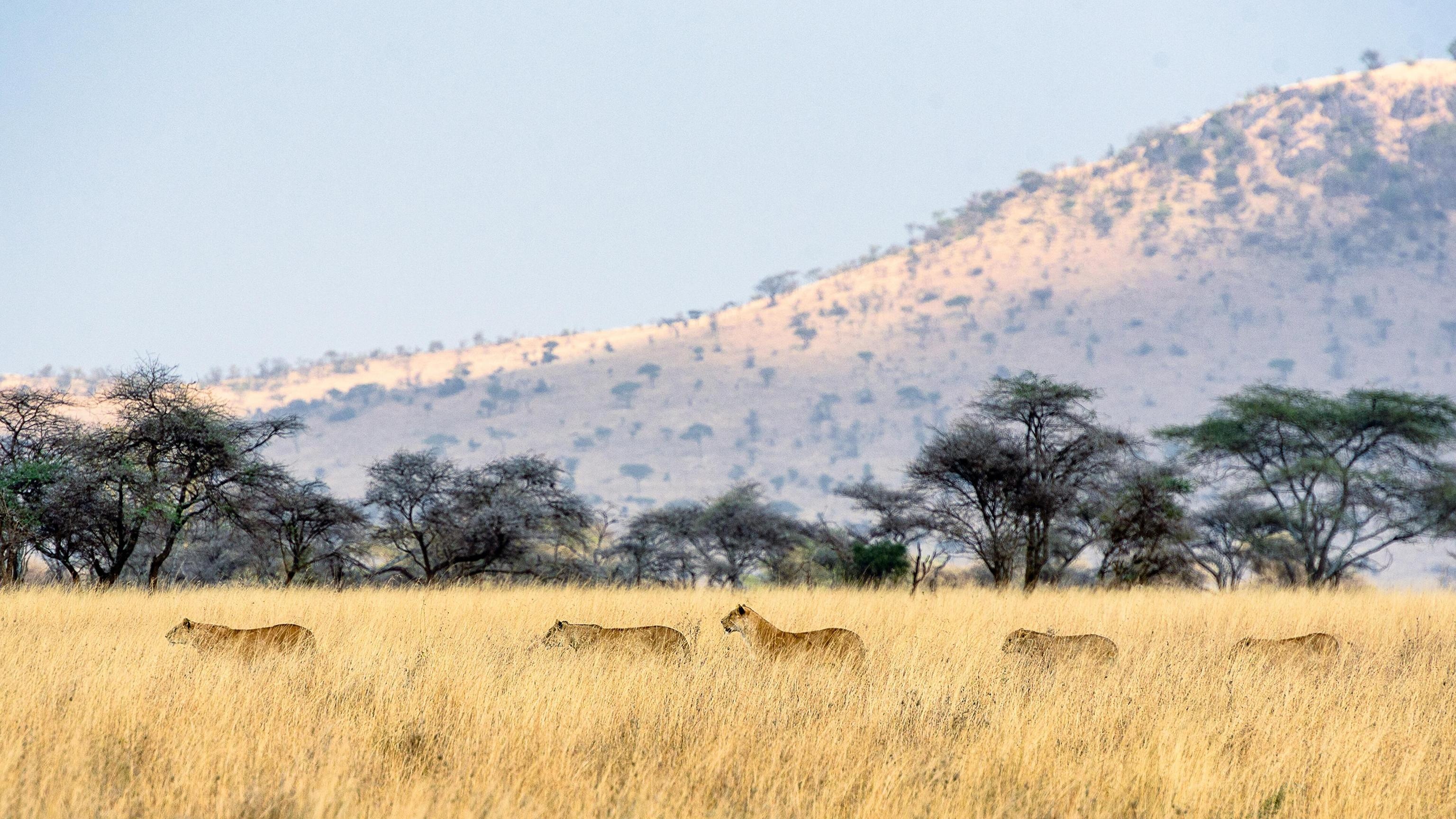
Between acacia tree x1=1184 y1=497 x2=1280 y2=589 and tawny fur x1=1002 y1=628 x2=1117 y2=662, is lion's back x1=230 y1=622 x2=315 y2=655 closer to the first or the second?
tawny fur x1=1002 y1=628 x2=1117 y2=662

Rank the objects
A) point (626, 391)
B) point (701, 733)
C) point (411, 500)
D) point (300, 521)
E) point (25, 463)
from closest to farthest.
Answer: point (701, 733)
point (25, 463)
point (300, 521)
point (411, 500)
point (626, 391)

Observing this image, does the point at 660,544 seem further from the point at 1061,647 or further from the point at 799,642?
the point at 799,642

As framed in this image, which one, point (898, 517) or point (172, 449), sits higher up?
point (172, 449)

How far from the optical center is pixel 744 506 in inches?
1261

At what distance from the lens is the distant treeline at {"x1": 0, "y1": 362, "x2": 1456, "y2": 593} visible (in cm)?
1777

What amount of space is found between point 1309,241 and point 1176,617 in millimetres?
186789

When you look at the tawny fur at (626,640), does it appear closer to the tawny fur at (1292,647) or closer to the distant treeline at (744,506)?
the tawny fur at (1292,647)

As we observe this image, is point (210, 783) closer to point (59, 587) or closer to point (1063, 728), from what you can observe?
point (1063, 728)

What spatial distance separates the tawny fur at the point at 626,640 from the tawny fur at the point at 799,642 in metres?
0.52

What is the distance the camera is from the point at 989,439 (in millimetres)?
21984

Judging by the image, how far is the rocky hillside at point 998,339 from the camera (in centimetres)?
Result: 14812

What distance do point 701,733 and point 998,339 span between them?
545 ft

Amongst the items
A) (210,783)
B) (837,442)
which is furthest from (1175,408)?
(210,783)

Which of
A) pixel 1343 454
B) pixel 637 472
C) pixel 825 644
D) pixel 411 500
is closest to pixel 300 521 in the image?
pixel 411 500
